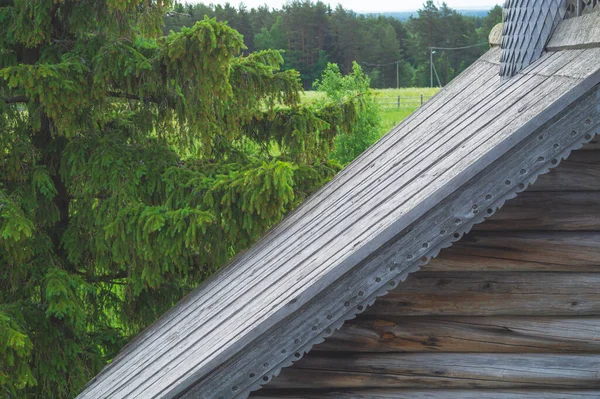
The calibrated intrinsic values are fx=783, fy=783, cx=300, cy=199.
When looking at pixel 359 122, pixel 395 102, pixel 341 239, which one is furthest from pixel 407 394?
pixel 395 102

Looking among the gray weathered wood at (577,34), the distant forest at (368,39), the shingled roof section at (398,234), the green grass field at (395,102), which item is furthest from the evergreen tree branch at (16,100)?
the distant forest at (368,39)

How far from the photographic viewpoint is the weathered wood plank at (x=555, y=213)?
3.15 m

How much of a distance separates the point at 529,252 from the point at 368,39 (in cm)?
7644

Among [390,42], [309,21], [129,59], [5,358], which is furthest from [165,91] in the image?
[390,42]

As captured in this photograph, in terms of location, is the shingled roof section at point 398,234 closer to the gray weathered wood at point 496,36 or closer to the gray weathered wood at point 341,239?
the gray weathered wood at point 341,239

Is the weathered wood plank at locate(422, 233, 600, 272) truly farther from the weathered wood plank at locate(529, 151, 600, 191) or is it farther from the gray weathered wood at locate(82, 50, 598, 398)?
the gray weathered wood at locate(82, 50, 598, 398)

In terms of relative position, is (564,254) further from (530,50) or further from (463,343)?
(530,50)

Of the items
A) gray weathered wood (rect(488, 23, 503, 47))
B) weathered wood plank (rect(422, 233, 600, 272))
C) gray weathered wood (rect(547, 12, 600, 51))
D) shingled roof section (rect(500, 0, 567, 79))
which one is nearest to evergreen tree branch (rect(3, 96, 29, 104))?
gray weathered wood (rect(488, 23, 503, 47))

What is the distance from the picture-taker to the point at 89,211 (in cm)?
915

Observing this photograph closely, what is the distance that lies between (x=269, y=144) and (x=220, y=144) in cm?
68

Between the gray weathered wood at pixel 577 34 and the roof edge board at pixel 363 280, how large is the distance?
0.71 m

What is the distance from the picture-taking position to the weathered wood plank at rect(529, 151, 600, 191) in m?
3.16

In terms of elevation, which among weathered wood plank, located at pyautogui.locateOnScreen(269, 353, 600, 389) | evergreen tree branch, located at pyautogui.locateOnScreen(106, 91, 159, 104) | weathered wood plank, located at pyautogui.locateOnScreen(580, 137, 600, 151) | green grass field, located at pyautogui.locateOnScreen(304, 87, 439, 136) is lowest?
green grass field, located at pyautogui.locateOnScreen(304, 87, 439, 136)

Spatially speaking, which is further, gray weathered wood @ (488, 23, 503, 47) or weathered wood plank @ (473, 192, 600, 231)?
gray weathered wood @ (488, 23, 503, 47)
